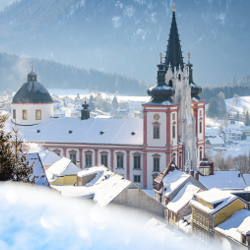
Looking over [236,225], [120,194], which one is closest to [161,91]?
[120,194]

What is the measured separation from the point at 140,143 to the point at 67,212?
5637 cm

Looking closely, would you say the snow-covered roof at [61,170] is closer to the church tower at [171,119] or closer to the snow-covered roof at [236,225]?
the church tower at [171,119]

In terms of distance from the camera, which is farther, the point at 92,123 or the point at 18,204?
the point at 92,123

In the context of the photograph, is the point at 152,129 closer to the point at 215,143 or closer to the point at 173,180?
the point at 173,180

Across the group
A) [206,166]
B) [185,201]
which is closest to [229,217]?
[185,201]

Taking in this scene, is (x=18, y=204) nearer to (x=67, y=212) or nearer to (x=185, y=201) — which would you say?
(x=67, y=212)

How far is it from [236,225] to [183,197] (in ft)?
29.9

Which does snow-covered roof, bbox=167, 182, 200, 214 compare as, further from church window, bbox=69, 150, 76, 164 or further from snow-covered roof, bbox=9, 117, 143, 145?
church window, bbox=69, 150, 76, 164

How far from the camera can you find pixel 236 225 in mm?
34844

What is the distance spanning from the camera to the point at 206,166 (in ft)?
185

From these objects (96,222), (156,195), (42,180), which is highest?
(96,222)

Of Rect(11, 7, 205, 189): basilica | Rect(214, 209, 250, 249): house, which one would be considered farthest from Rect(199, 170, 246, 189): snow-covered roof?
Rect(214, 209, 250, 249): house

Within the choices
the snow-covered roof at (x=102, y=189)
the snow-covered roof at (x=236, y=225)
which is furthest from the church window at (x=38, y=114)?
the snow-covered roof at (x=236, y=225)

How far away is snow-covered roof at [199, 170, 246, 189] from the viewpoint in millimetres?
53069
